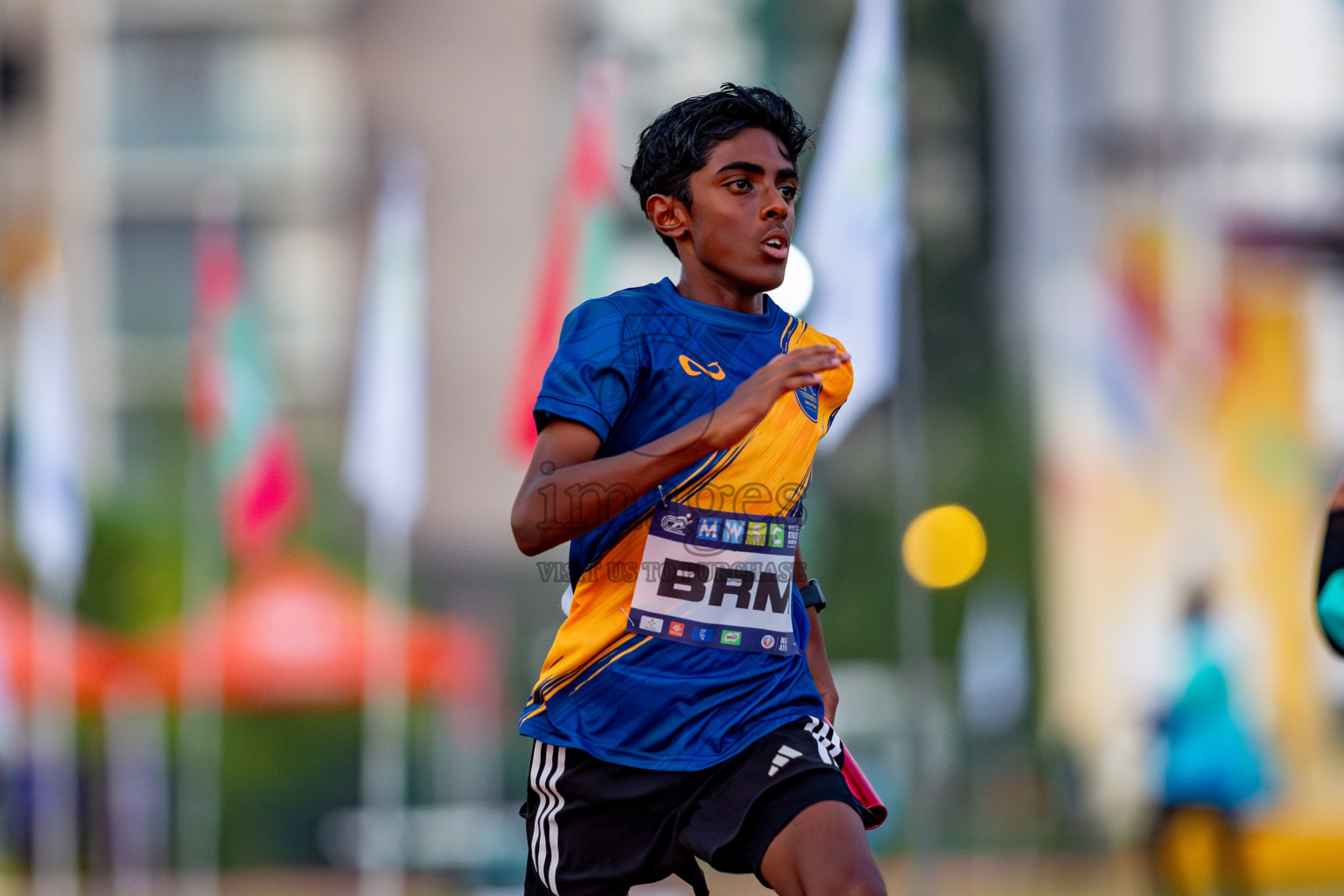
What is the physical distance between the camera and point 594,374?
9.21 ft

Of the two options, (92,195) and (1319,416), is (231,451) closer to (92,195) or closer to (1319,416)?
(92,195)

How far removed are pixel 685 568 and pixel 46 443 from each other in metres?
11.0

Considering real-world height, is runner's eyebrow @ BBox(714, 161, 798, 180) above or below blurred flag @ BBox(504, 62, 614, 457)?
below

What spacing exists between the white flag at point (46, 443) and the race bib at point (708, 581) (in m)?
10.9

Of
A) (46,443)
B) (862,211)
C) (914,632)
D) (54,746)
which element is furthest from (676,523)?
(54,746)

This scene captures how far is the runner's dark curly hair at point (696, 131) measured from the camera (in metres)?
3.03

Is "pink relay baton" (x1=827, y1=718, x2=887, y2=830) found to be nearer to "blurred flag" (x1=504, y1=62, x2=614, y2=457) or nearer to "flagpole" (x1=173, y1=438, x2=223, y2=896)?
"blurred flag" (x1=504, y1=62, x2=614, y2=457)

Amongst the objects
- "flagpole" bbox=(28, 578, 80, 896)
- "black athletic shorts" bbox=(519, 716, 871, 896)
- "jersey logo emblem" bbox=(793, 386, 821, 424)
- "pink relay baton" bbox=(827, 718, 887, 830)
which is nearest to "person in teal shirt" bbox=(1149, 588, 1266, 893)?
"pink relay baton" bbox=(827, 718, 887, 830)

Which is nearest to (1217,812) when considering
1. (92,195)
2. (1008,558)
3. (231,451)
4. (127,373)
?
(231,451)

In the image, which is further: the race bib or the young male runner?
the race bib

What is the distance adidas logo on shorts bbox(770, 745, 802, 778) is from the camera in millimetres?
2791

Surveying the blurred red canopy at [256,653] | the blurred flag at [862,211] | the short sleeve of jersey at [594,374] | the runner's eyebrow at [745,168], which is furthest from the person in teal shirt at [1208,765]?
the blurred red canopy at [256,653]

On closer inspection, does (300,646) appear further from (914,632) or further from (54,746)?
(914,632)

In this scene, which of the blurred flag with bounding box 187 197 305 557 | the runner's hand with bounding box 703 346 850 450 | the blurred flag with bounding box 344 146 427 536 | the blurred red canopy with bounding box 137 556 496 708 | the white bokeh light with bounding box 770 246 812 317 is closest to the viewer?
the runner's hand with bounding box 703 346 850 450
